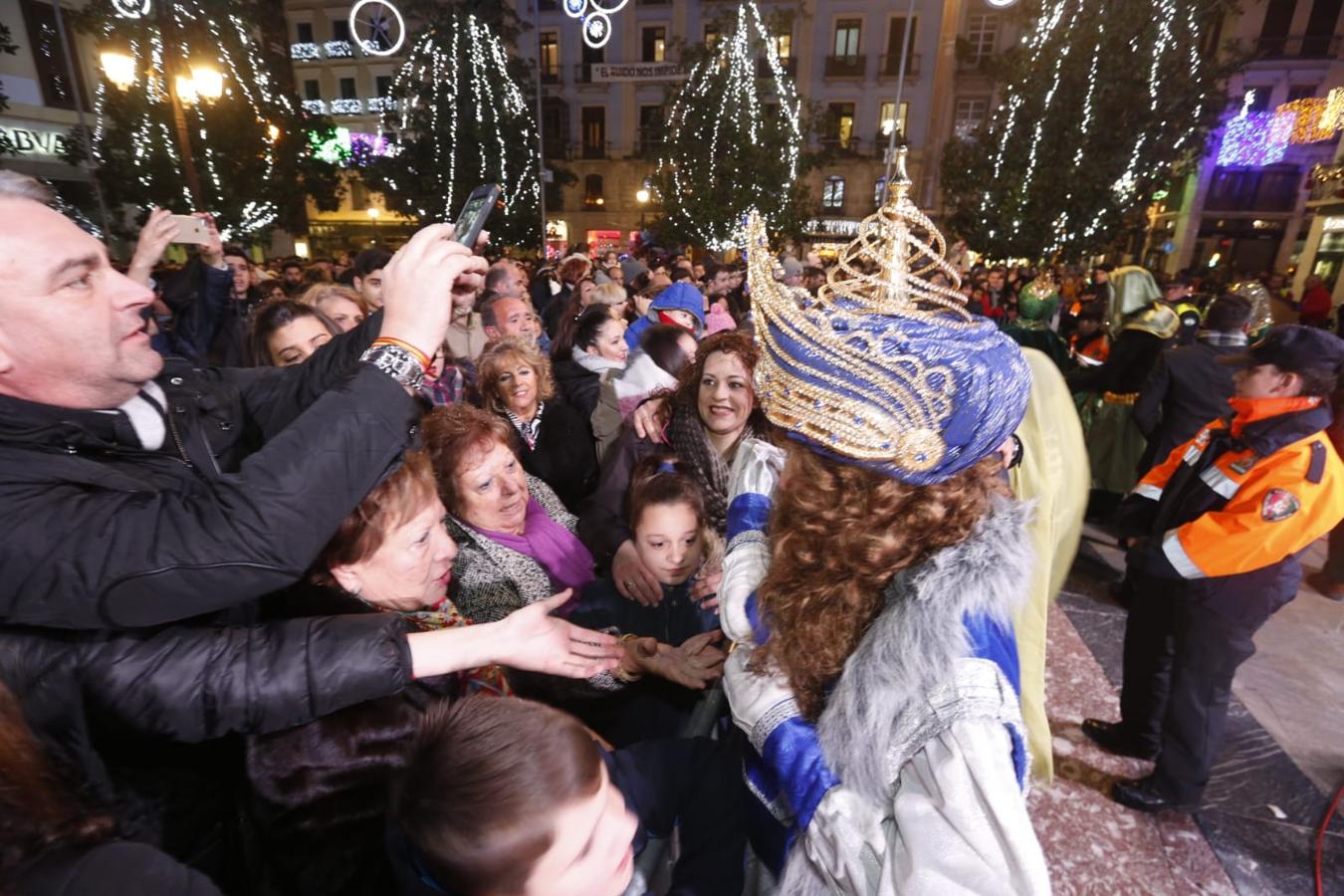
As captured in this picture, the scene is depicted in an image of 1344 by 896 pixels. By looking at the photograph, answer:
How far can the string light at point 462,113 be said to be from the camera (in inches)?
796

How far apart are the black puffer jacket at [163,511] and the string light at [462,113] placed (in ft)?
70.0

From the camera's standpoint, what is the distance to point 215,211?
15641mm

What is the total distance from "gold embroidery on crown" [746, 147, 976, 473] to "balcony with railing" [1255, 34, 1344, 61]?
34.6 meters

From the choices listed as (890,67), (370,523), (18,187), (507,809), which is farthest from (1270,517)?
(890,67)

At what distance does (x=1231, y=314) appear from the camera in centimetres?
465

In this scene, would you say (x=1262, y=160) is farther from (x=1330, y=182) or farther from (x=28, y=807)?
(x=28, y=807)

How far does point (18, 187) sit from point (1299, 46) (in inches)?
1484

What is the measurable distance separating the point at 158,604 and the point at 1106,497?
7.36 meters

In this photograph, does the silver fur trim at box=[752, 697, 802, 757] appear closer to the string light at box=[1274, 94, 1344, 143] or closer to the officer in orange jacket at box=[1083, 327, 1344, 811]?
the officer in orange jacket at box=[1083, 327, 1344, 811]

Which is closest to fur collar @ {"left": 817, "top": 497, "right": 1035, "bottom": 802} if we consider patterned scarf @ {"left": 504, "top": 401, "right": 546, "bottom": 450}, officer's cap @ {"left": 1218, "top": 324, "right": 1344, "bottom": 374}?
officer's cap @ {"left": 1218, "top": 324, "right": 1344, "bottom": 374}

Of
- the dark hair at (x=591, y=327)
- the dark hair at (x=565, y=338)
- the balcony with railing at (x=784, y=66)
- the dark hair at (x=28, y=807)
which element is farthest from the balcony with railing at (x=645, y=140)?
the dark hair at (x=28, y=807)

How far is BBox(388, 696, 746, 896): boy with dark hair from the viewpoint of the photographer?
1032mm

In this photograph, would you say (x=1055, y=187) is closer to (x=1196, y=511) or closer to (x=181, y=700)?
(x=1196, y=511)

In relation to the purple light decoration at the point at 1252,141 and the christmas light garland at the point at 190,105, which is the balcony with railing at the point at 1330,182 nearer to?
the purple light decoration at the point at 1252,141
